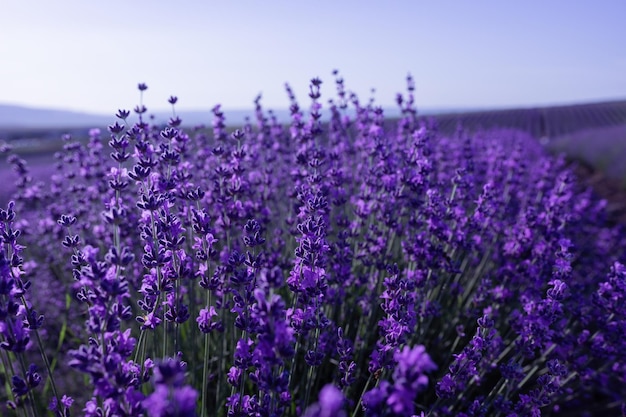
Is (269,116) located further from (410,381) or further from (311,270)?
(410,381)

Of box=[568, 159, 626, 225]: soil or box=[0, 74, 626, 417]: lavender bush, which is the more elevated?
box=[0, 74, 626, 417]: lavender bush

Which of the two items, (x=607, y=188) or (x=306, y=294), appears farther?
(x=607, y=188)

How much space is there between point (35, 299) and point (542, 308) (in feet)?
16.1

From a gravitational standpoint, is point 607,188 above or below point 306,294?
below

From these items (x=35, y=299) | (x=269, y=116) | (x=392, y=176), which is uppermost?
(x=269, y=116)

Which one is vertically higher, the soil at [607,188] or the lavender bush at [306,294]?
the lavender bush at [306,294]

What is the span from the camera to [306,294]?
6.18 feet

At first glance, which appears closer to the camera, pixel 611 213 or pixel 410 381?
pixel 410 381

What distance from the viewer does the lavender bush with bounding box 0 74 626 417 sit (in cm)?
143

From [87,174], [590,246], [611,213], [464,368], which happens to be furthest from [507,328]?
[611,213]

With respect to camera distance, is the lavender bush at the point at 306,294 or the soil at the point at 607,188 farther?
the soil at the point at 607,188

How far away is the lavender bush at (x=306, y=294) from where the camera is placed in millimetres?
1434

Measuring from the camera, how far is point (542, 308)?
2.32 metres

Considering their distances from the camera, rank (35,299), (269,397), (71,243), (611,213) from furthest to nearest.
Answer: (611,213) → (35,299) → (71,243) → (269,397)
